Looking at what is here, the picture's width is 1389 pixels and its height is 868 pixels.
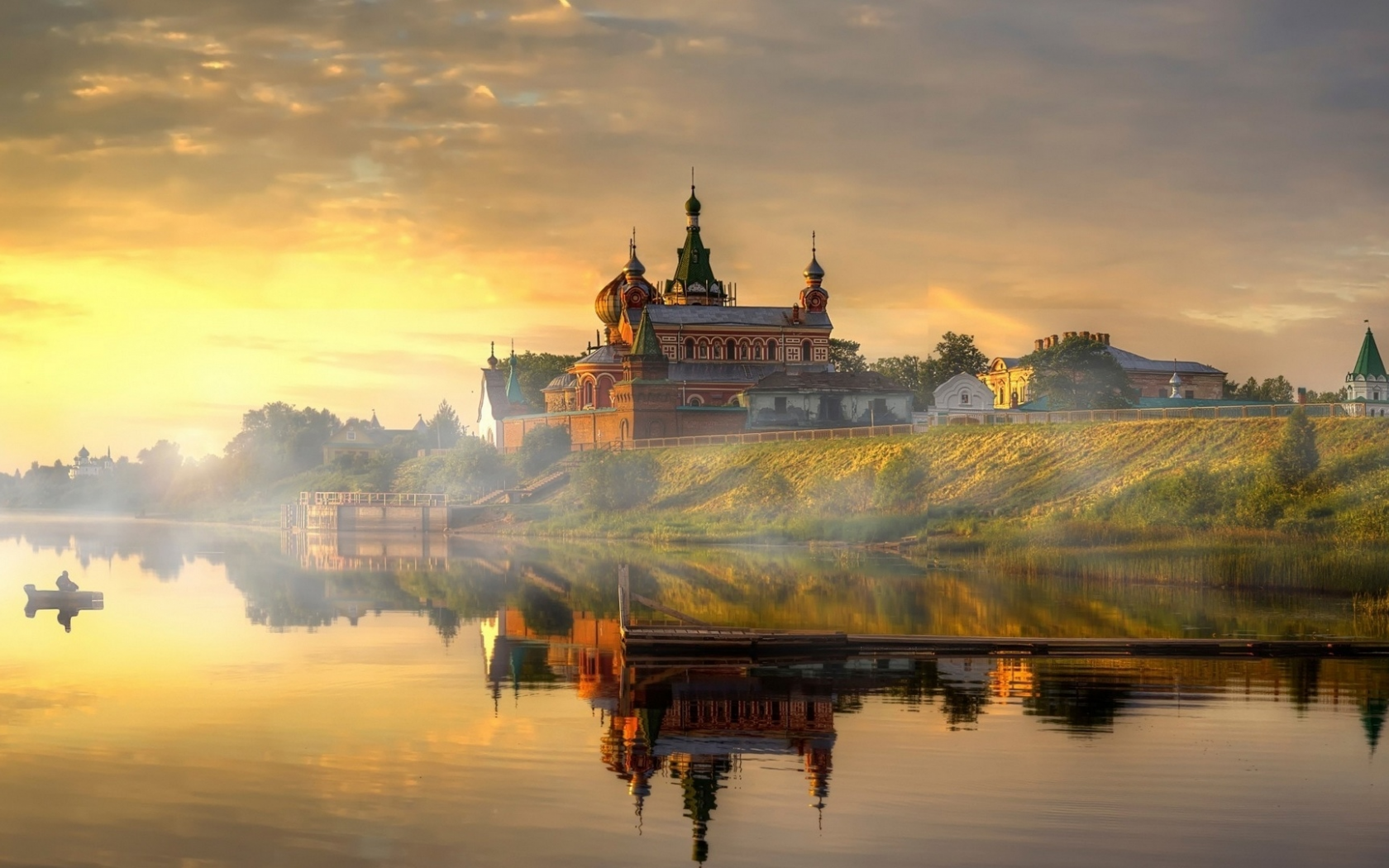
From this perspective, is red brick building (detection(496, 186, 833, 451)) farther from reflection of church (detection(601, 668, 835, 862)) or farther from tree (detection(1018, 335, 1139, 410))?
reflection of church (detection(601, 668, 835, 862))

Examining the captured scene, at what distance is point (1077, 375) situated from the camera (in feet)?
432

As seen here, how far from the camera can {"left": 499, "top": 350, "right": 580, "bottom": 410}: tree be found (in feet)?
557

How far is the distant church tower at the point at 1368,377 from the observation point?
148 meters

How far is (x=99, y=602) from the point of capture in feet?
171

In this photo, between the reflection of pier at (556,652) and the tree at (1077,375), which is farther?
the tree at (1077,375)

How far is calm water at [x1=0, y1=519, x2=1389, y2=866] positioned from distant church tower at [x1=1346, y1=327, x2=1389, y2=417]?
109m


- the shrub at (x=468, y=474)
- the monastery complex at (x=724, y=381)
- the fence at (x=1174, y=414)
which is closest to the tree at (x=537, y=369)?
the monastery complex at (x=724, y=381)

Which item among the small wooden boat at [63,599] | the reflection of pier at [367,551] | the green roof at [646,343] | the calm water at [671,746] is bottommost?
the calm water at [671,746]

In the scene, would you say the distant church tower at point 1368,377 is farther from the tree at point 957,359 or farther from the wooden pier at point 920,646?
the wooden pier at point 920,646

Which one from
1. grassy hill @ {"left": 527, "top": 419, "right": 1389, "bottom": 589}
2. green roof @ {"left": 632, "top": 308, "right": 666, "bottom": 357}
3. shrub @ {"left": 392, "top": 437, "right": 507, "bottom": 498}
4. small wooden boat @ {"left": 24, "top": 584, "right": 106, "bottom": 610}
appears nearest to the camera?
small wooden boat @ {"left": 24, "top": 584, "right": 106, "bottom": 610}

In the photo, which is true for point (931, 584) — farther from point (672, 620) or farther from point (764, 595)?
point (672, 620)

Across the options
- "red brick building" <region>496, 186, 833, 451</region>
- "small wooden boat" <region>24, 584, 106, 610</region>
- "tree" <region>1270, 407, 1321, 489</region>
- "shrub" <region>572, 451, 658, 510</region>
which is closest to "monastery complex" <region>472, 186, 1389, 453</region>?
"red brick building" <region>496, 186, 833, 451</region>

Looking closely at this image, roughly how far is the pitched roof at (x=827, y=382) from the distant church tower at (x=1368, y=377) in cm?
4679

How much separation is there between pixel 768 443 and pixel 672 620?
67.3 metres
